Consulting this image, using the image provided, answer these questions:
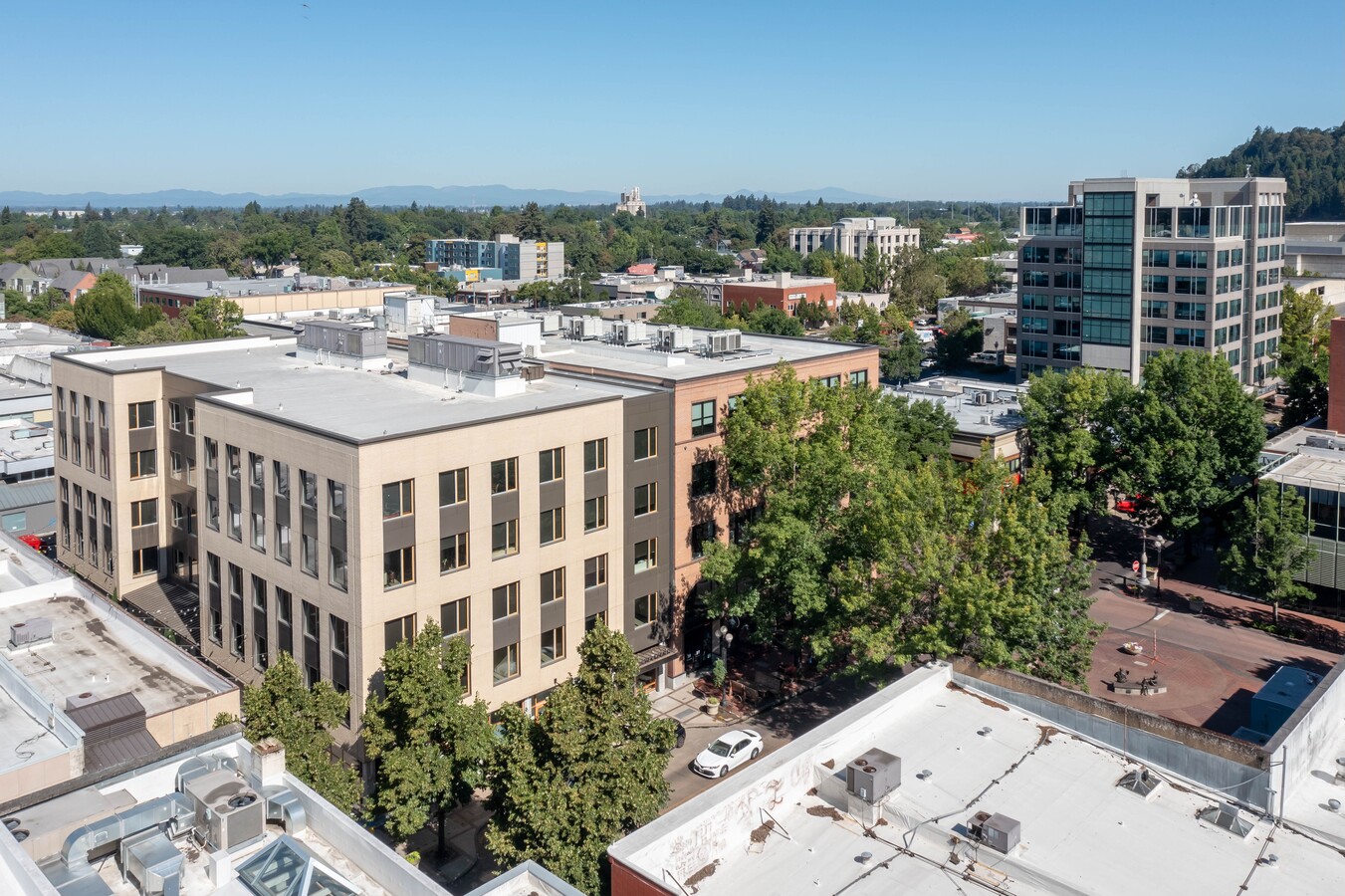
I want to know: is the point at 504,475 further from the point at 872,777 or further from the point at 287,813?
the point at 872,777

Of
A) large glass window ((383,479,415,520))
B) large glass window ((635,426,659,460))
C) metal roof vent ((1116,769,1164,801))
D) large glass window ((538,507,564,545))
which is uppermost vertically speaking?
large glass window ((635,426,659,460))

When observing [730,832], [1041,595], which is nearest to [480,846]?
[730,832]

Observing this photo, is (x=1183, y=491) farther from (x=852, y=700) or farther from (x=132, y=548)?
(x=132, y=548)

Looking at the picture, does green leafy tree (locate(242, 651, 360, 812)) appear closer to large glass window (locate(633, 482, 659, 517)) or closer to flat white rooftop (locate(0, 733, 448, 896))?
flat white rooftop (locate(0, 733, 448, 896))

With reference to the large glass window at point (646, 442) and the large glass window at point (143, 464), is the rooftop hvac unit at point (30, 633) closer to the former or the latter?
the large glass window at point (143, 464)

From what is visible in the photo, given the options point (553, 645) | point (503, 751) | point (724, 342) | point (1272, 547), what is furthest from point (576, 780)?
point (1272, 547)

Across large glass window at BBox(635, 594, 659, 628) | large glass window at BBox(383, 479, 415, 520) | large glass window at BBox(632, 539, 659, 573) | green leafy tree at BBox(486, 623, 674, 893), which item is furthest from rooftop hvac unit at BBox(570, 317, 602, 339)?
green leafy tree at BBox(486, 623, 674, 893)
